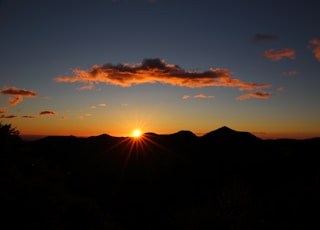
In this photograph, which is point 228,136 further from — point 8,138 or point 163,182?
point 8,138

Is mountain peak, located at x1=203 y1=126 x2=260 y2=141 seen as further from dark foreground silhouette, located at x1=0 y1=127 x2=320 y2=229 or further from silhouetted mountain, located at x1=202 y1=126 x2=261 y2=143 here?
dark foreground silhouette, located at x1=0 y1=127 x2=320 y2=229

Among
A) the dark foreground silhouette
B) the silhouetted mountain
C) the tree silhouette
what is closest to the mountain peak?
the silhouetted mountain

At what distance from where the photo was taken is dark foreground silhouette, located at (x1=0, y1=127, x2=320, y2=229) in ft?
87.8

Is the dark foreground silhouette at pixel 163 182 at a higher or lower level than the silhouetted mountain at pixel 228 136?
lower

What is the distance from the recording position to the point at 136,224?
62125 mm

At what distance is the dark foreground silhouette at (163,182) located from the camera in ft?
87.8

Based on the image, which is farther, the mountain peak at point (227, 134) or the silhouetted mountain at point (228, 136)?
the mountain peak at point (227, 134)

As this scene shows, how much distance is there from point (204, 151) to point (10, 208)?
3323 inches

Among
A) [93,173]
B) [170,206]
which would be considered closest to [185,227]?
[170,206]

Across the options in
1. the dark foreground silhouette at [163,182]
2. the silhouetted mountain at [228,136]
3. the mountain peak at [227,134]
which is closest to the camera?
the dark foreground silhouette at [163,182]

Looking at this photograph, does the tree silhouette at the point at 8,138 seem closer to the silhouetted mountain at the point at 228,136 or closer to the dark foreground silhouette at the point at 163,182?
the dark foreground silhouette at the point at 163,182

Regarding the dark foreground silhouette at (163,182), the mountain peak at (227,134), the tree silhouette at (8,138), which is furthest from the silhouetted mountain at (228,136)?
the tree silhouette at (8,138)

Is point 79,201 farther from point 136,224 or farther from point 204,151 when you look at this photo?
point 204,151

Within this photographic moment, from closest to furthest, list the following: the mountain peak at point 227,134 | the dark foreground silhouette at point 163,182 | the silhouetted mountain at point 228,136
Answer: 1. the dark foreground silhouette at point 163,182
2. the silhouetted mountain at point 228,136
3. the mountain peak at point 227,134
